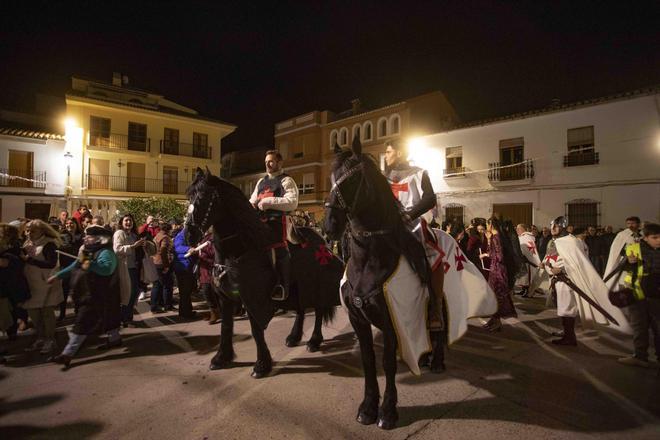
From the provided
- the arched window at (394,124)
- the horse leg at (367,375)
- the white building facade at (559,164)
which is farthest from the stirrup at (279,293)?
the arched window at (394,124)

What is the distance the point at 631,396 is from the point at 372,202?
10.9ft

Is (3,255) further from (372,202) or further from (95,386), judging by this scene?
(372,202)

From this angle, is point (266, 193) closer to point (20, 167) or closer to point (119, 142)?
point (20, 167)

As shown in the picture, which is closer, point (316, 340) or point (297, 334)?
point (316, 340)

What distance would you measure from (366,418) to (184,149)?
27270mm

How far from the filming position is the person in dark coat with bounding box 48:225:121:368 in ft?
14.8

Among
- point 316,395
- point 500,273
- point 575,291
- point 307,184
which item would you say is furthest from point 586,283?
point 307,184

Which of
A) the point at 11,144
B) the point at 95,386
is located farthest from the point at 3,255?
the point at 11,144

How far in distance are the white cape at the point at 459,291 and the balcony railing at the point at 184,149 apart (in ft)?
86.2

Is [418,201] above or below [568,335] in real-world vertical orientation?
above

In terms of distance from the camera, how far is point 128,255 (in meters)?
6.45

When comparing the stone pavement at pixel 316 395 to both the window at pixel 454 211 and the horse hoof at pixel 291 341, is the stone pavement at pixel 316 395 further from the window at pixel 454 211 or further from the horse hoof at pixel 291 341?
the window at pixel 454 211

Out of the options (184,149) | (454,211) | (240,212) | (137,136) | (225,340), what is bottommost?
(225,340)

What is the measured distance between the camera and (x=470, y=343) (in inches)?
204
